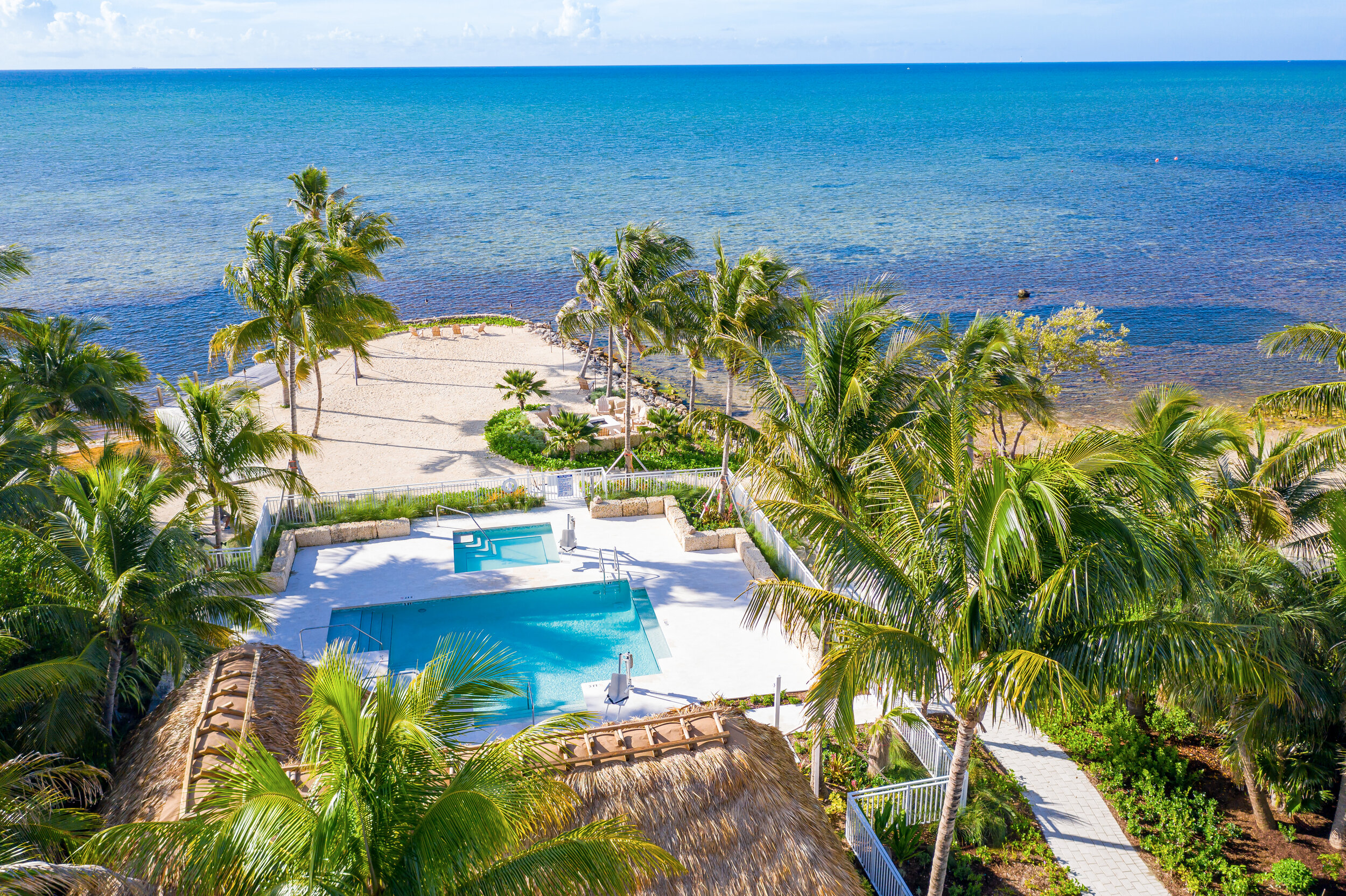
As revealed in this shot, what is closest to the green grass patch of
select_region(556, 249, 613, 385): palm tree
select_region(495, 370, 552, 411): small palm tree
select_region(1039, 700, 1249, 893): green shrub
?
select_region(495, 370, 552, 411): small palm tree

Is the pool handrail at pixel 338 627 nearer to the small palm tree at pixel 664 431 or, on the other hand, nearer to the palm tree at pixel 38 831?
the palm tree at pixel 38 831

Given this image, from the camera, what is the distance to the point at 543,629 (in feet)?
54.9

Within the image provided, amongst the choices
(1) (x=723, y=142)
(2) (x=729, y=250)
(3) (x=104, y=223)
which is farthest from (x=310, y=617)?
(1) (x=723, y=142)

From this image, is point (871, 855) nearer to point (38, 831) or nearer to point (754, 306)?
point (38, 831)

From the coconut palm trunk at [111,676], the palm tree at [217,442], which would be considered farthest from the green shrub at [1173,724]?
the palm tree at [217,442]

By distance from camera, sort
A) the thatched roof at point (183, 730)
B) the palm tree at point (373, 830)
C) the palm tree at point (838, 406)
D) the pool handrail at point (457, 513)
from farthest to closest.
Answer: the pool handrail at point (457, 513)
the palm tree at point (838, 406)
the thatched roof at point (183, 730)
the palm tree at point (373, 830)

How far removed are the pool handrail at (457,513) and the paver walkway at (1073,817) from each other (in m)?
11.1

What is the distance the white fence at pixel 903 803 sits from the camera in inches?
425

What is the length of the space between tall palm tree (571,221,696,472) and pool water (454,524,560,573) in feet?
17.5

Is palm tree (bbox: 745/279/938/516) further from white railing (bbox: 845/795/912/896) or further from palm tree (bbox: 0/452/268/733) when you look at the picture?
palm tree (bbox: 0/452/268/733)

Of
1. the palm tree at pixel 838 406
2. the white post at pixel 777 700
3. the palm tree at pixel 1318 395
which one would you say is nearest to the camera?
the white post at pixel 777 700

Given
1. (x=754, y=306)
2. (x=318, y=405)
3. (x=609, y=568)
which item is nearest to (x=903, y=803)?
(x=609, y=568)

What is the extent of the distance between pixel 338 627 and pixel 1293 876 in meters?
14.6

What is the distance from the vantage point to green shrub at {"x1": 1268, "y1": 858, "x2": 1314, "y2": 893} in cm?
1092
